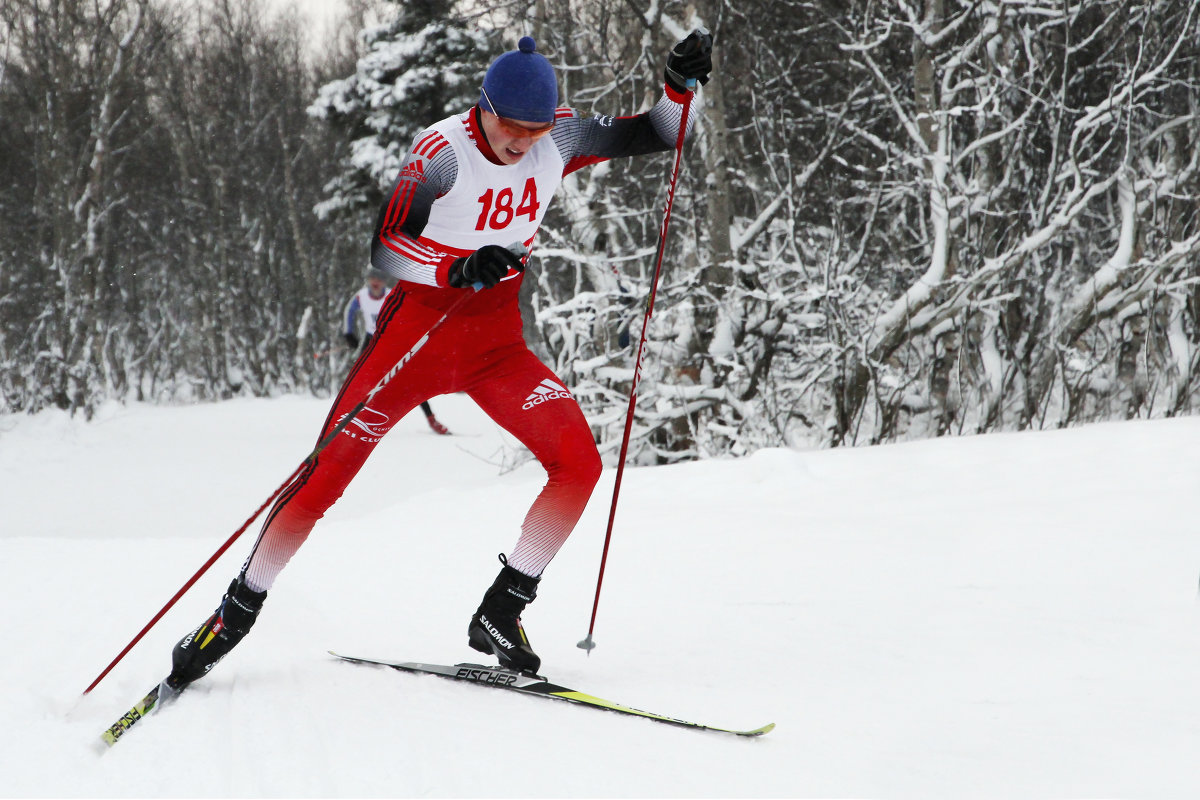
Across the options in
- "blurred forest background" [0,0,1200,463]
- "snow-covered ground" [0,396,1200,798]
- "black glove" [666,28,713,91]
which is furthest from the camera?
"blurred forest background" [0,0,1200,463]

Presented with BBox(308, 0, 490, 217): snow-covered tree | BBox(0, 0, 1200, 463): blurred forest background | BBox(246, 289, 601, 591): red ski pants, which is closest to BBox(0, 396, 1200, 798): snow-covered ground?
BBox(246, 289, 601, 591): red ski pants

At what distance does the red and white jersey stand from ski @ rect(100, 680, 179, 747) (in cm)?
121

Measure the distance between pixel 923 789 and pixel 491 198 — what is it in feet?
5.70

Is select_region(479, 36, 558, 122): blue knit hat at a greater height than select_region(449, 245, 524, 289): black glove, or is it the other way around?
select_region(479, 36, 558, 122): blue knit hat

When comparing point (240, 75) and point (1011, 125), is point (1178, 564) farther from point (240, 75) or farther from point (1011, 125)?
point (240, 75)

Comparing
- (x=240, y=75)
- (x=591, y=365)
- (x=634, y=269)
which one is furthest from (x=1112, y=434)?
(x=240, y=75)

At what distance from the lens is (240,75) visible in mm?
19109

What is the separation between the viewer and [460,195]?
2.43 metres

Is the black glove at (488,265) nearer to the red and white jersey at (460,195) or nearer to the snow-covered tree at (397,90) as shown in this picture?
the red and white jersey at (460,195)

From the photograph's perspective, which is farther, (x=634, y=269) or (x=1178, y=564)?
(x=634, y=269)

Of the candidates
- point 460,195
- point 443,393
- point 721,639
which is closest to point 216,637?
point 443,393

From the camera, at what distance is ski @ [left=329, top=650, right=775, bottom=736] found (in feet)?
6.73

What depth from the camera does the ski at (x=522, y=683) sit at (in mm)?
2053

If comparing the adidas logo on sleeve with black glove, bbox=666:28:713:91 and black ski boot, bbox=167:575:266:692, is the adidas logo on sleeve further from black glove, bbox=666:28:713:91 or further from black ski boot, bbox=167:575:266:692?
black glove, bbox=666:28:713:91
